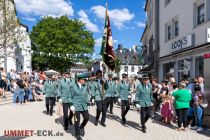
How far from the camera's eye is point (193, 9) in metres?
19.5

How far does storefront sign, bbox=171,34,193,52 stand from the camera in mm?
19344

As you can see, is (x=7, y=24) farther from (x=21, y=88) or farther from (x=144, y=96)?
(x=144, y=96)

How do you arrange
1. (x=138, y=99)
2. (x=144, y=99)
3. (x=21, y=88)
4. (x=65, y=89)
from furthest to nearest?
(x=21, y=88) < (x=65, y=89) < (x=138, y=99) < (x=144, y=99)

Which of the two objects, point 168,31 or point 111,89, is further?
point 168,31

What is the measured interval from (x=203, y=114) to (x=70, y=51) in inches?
1743

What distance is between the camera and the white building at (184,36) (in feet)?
59.9

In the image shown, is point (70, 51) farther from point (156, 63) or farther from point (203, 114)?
point (203, 114)

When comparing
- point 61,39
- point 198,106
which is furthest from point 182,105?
point 61,39

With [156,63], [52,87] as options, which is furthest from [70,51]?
[52,87]

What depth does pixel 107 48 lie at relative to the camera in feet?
45.0

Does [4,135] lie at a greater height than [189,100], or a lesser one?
lesser

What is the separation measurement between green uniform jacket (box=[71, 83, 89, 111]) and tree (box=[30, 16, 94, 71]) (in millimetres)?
44229

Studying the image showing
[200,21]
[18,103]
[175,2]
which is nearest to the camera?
[200,21]

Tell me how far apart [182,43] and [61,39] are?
36.4m
